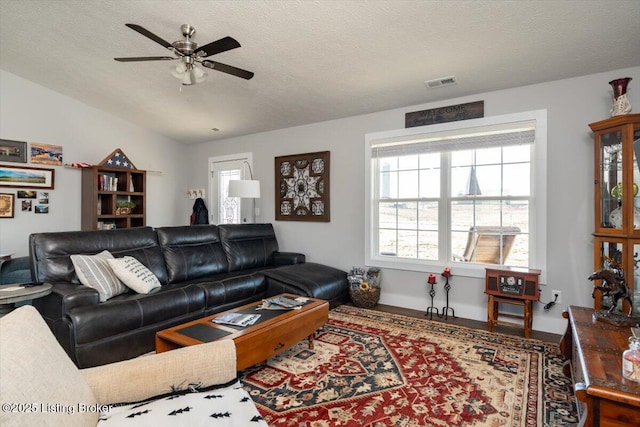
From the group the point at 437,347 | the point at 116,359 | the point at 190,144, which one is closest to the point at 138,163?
the point at 190,144

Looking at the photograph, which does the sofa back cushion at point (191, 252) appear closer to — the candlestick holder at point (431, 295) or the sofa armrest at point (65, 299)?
the sofa armrest at point (65, 299)

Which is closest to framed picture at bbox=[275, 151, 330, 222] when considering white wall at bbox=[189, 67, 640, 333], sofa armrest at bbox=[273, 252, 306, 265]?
white wall at bbox=[189, 67, 640, 333]

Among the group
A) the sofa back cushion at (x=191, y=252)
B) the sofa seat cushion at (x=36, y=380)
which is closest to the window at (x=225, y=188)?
the sofa back cushion at (x=191, y=252)

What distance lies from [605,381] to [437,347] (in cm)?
152

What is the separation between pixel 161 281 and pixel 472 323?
3261mm

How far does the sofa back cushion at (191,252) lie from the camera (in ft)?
12.2

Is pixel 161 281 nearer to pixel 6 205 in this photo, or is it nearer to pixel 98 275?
pixel 98 275

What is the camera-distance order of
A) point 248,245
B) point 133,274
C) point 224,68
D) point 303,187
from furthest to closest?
point 303,187
point 248,245
point 133,274
point 224,68

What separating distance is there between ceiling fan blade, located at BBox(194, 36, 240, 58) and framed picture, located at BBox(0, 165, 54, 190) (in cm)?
372

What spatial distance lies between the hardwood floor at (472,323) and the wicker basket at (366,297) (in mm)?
99

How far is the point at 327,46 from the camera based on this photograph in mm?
3064

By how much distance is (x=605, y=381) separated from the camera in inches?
58.6

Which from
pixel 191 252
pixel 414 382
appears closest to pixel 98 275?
pixel 191 252

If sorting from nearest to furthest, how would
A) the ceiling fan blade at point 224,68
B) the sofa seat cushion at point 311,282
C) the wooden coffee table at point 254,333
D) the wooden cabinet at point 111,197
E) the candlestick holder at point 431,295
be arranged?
1. the wooden coffee table at point 254,333
2. the ceiling fan blade at point 224,68
3. the sofa seat cushion at point 311,282
4. the candlestick holder at point 431,295
5. the wooden cabinet at point 111,197
